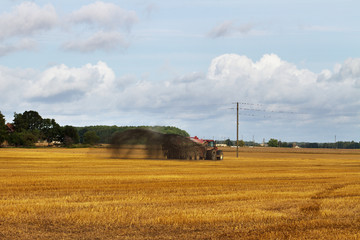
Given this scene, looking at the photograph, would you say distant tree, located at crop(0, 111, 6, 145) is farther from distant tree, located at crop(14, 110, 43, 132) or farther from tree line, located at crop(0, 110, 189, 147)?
distant tree, located at crop(14, 110, 43, 132)

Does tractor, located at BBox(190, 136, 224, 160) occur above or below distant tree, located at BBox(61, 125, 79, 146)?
below

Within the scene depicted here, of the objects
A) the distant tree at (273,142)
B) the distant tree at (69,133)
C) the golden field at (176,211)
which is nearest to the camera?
the golden field at (176,211)

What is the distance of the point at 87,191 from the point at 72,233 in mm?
7817

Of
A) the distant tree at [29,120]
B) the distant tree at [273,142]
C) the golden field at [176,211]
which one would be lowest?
the golden field at [176,211]

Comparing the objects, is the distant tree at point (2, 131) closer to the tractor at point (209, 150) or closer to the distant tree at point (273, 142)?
the tractor at point (209, 150)

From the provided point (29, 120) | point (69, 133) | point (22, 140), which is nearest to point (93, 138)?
point (22, 140)

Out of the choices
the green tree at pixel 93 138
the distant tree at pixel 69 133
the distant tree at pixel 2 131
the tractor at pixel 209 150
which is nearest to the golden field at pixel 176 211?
the tractor at pixel 209 150

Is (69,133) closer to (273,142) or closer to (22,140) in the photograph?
(22,140)

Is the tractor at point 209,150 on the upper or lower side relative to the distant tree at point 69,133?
lower

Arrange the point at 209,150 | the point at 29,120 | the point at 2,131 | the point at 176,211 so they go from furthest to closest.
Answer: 1. the point at 29,120
2. the point at 2,131
3. the point at 209,150
4. the point at 176,211

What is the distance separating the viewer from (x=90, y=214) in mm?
13797

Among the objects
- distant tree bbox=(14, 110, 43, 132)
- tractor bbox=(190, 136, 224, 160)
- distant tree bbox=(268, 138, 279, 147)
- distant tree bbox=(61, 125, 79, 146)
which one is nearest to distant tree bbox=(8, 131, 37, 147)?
distant tree bbox=(61, 125, 79, 146)

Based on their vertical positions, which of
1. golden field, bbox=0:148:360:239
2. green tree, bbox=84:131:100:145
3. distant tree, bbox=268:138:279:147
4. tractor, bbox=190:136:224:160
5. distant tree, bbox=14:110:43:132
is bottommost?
golden field, bbox=0:148:360:239

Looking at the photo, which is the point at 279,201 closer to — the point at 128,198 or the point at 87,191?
the point at 128,198
